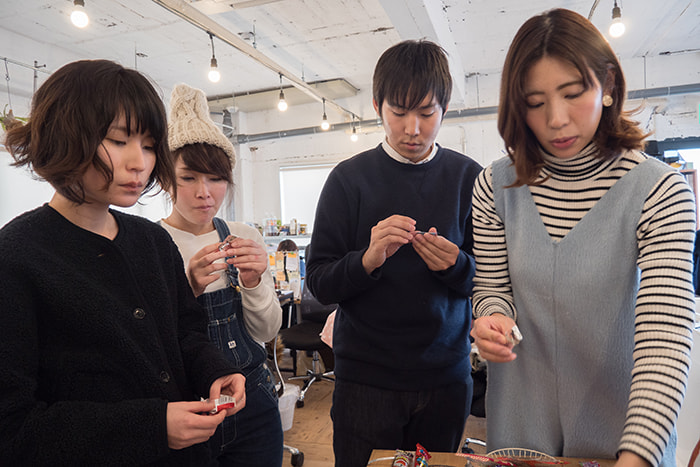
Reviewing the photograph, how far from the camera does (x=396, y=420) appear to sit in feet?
4.18

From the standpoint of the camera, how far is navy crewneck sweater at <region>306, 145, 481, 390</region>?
129cm

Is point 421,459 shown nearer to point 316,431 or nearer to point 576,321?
point 576,321

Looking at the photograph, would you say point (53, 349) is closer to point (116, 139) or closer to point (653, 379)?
point (116, 139)

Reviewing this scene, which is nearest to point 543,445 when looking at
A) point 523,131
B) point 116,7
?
point 523,131

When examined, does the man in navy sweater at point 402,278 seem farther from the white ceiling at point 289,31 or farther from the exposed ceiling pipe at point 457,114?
the exposed ceiling pipe at point 457,114

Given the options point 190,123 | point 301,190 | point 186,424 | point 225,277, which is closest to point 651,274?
point 186,424

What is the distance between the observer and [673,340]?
2.50ft

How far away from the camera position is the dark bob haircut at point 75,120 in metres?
0.78

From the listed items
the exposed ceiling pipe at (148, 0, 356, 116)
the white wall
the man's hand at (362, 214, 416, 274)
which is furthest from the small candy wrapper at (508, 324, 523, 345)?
the white wall

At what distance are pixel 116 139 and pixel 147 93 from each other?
0.12 metres

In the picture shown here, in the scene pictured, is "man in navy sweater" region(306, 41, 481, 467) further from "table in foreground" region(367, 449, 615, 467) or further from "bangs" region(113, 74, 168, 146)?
"bangs" region(113, 74, 168, 146)

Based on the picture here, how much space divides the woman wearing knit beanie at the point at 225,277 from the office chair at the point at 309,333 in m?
2.70

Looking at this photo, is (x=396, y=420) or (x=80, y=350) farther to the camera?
(x=396, y=420)

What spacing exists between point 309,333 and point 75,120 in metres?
3.64
